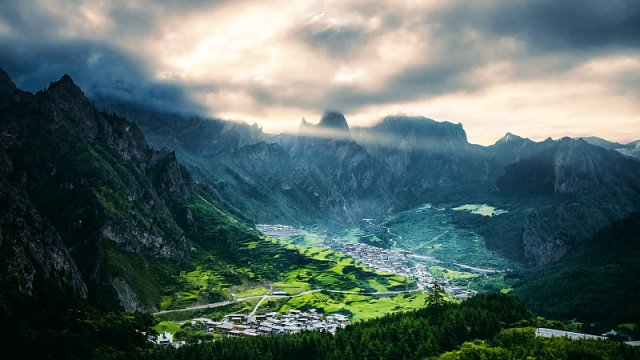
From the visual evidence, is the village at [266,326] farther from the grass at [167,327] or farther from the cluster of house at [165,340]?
the grass at [167,327]

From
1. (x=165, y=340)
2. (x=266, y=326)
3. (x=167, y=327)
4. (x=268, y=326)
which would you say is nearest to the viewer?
Result: (x=165, y=340)

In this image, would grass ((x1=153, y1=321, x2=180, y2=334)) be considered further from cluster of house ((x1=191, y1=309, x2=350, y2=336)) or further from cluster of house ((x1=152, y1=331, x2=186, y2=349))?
cluster of house ((x1=152, y1=331, x2=186, y2=349))

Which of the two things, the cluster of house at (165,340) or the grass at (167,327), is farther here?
the grass at (167,327)

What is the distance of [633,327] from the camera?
153 metres

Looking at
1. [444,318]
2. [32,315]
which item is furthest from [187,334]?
[444,318]

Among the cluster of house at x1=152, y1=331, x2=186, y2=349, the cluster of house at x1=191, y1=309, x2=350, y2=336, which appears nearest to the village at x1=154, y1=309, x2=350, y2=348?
the cluster of house at x1=191, y1=309, x2=350, y2=336

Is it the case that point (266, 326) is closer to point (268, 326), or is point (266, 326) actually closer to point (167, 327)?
point (268, 326)

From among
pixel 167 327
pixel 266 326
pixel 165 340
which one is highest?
pixel 165 340

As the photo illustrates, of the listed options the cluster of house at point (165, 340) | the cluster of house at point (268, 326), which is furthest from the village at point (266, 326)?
the cluster of house at point (165, 340)

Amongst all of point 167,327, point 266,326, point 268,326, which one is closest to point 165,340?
point 167,327

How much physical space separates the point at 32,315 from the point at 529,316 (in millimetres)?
156090

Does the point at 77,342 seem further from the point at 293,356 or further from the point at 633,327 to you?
the point at 633,327

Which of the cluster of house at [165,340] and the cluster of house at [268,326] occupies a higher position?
the cluster of house at [165,340]

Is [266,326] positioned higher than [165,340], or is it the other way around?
[165,340]
